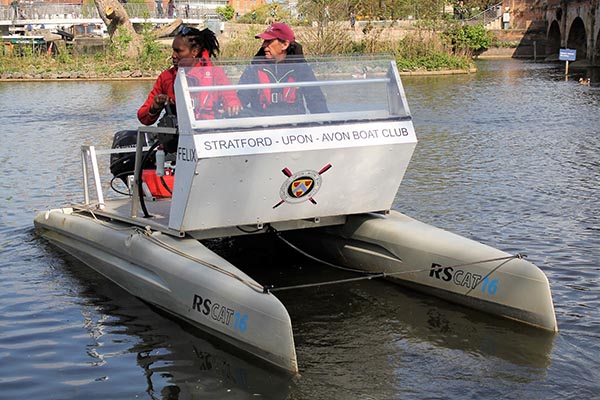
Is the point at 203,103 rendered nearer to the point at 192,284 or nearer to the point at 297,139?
the point at 297,139

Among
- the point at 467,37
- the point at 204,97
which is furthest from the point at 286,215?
the point at 467,37

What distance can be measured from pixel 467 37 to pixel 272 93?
5354 centimetres

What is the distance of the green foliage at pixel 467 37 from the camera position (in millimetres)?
56272

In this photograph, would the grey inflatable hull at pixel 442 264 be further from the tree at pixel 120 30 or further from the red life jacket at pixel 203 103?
the tree at pixel 120 30

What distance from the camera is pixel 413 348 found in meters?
8.12

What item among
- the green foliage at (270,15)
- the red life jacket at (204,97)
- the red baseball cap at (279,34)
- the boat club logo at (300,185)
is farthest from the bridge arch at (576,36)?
the red life jacket at (204,97)

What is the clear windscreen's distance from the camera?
27.5 ft

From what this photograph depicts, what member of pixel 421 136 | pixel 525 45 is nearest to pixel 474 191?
pixel 421 136

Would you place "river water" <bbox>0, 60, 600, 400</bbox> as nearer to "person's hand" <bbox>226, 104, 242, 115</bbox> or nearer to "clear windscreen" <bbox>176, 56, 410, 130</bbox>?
"clear windscreen" <bbox>176, 56, 410, 130</bbox>

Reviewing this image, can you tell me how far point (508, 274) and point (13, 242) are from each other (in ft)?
22.8

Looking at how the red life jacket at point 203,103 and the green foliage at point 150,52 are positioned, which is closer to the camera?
the red life jacket at point 203,103

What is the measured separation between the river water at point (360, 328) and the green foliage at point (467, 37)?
39.9m

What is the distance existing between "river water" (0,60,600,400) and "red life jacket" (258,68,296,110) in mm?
2055

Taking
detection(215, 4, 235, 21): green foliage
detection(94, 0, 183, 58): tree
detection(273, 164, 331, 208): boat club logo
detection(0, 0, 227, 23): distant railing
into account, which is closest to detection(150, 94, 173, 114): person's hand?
detection(273, 164, 331, 208): boat club logo
